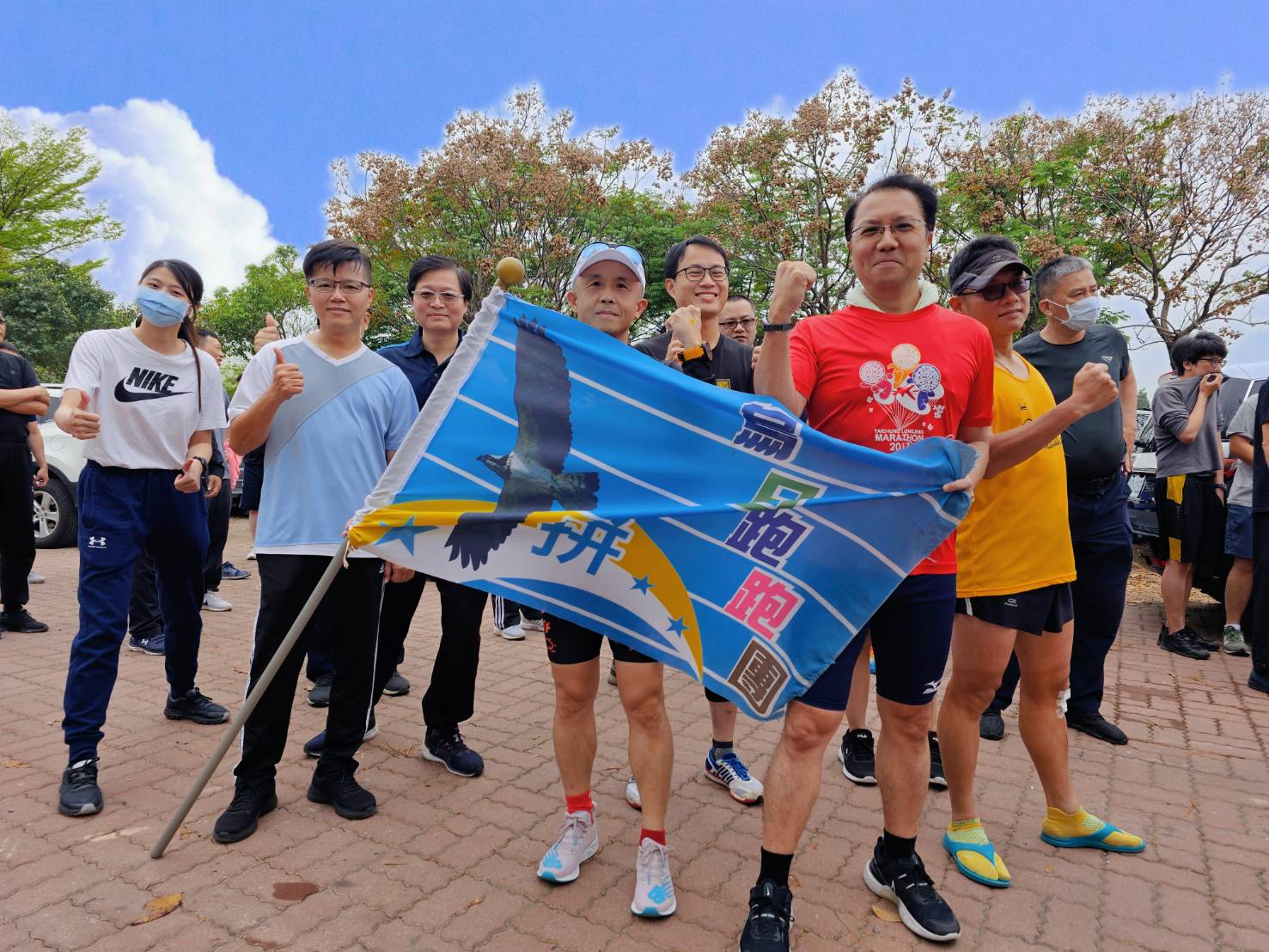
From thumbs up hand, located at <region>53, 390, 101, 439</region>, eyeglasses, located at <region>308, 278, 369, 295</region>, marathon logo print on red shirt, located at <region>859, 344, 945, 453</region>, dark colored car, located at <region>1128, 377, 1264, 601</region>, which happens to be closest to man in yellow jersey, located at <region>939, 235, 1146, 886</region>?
marathon logo print on red shirt, located at <region>859, 344, 945, 453</region>

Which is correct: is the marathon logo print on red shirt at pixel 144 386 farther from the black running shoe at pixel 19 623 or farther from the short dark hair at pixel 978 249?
the black running shoe at pixel 19 623

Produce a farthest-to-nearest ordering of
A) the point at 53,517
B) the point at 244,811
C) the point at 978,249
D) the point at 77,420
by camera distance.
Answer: the point at 53,517 < the point at 978,249 < the point at 77,420 < the point at 244,811

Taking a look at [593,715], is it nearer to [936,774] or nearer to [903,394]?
[903,394]

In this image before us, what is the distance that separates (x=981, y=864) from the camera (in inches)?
115

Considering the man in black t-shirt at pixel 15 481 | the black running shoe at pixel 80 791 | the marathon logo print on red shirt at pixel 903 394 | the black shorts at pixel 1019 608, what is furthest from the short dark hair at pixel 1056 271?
the man in black t-shirt at pixel 15 481

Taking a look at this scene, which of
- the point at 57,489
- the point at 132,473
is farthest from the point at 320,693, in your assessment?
the point at 57,489

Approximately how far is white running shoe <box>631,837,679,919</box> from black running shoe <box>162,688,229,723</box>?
2670 millimetres

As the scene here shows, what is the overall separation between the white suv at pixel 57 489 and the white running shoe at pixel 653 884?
31.0 ft

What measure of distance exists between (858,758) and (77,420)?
3700mm

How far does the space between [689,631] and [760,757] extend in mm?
1828

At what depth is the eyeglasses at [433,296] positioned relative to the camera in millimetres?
3844

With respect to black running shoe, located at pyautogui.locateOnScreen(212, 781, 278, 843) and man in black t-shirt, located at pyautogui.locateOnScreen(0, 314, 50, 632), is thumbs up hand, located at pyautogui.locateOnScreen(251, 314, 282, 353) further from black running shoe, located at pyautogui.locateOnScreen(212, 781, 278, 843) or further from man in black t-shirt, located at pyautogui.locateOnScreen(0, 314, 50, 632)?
man in black t-shirt, located at pyautogui.locateOnScreen(0, 314, 50, 632)

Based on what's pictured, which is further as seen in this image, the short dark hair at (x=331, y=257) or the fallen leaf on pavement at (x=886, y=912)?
the short dark hair at (x=331, y=257)

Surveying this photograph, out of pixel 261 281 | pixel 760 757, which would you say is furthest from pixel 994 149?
pixel 261 281
